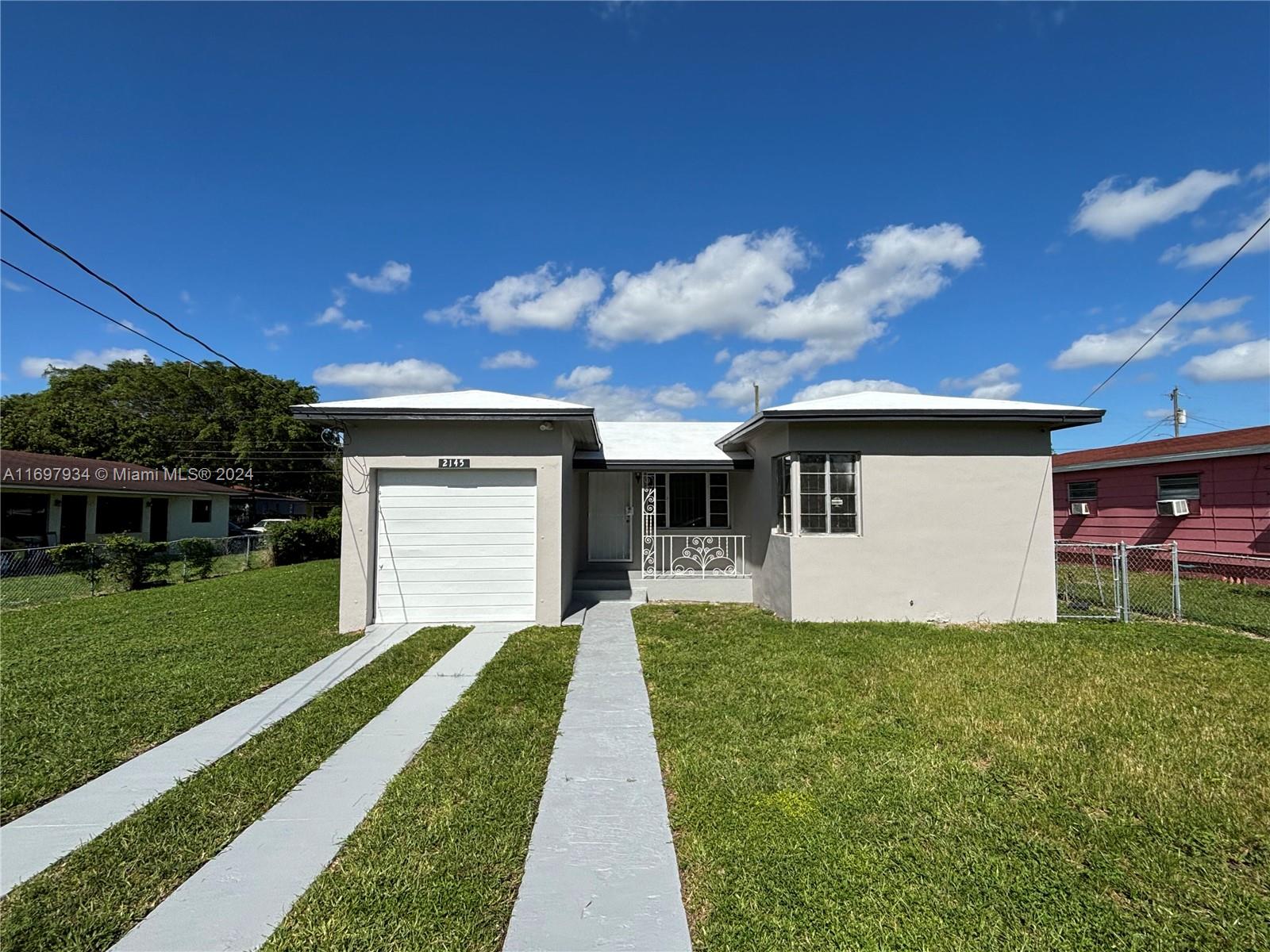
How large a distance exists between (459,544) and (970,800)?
701 centimetres

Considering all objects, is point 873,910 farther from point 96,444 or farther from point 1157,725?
point 96,444

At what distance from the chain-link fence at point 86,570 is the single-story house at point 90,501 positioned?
6.14 metres

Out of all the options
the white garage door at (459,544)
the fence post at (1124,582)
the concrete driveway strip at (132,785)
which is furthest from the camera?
the white garage door at (459,544)

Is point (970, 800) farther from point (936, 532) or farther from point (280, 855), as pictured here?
point (936, 532)

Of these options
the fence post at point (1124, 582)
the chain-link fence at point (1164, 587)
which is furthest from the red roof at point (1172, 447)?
the fence post at point (1124, 582)

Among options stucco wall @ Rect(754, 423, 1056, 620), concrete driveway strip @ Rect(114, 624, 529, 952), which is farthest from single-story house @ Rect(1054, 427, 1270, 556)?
concrete driveway strip @ Rect(114, 624, 529, 952)

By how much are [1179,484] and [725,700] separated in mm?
15284

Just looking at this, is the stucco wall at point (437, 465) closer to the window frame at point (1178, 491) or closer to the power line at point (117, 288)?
the power line at point (117, 288)

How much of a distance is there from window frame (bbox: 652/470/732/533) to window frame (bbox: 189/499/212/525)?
25046mm

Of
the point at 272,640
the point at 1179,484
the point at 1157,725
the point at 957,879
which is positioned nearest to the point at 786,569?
the point at 1157,725

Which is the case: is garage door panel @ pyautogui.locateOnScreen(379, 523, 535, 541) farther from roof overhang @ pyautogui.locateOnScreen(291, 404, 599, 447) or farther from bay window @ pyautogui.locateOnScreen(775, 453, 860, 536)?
bay window @ pyautogui.locateOnScreen(775, 453, 860, 536)

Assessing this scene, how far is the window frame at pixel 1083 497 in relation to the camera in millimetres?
16000

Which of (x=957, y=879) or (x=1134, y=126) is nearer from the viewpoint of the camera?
(x=957, y=879)

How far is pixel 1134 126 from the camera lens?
381 inches
